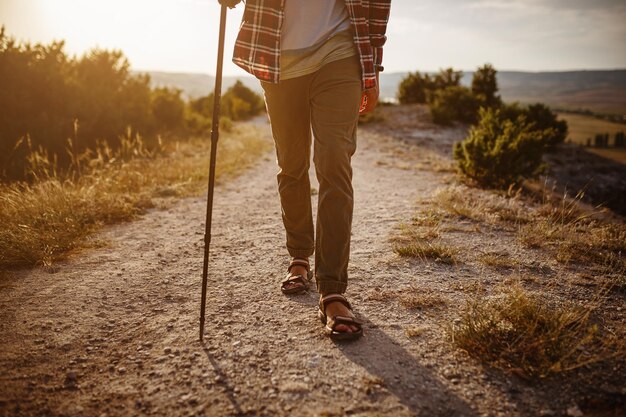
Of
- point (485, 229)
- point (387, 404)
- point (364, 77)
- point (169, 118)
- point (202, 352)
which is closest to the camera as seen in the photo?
point (387, 404)

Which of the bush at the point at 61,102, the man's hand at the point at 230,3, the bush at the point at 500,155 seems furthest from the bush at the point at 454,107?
the man's hand at the point at 230,3

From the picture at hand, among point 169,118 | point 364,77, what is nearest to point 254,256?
point 364,77

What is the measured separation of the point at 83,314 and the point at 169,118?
12346 mm

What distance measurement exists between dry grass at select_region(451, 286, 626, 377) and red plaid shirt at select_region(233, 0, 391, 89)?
5.02 feet

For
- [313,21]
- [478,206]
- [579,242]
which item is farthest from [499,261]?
[313,21]

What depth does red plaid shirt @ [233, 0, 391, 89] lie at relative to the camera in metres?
2.15

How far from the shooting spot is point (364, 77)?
7.21ft

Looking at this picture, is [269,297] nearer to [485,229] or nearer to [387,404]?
[387,404]

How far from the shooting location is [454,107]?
50.1 feet

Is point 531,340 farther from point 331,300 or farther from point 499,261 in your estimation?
point 499,261

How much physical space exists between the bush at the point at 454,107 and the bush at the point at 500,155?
823cm

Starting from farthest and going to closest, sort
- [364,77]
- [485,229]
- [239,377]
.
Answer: [485,229] < [364,77] < [239,377]

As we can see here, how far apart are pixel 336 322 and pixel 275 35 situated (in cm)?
170

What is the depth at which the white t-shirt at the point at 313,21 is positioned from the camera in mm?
2133
